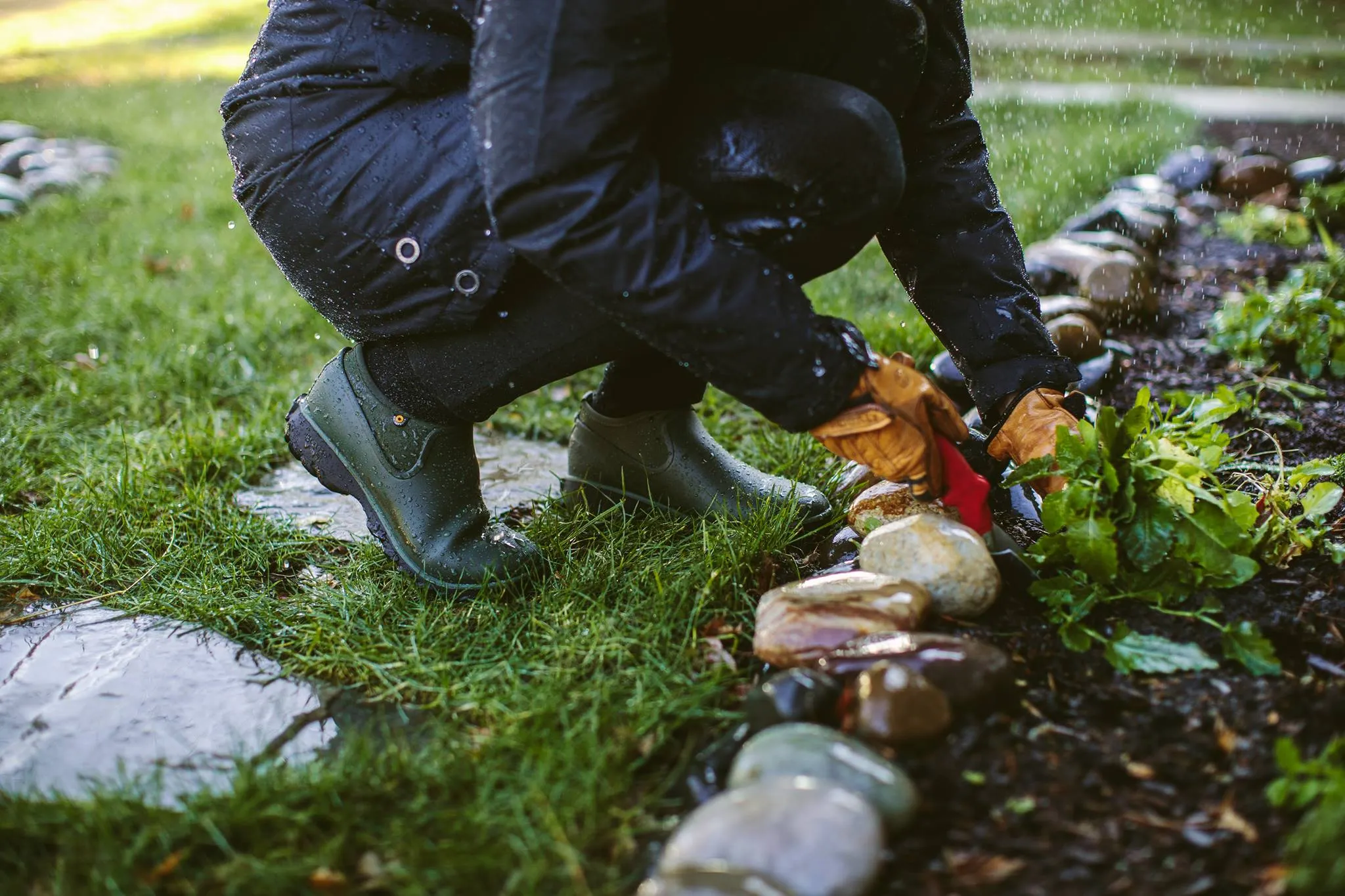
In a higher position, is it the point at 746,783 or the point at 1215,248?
the point at 746,783

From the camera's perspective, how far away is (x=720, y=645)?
1.75 m

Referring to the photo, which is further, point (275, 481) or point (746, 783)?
point (275, 481)

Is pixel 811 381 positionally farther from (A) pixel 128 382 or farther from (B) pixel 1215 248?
(B) pixel 1215 248

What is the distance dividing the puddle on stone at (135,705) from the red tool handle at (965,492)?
3.57ft

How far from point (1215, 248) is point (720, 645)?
10.5 ft

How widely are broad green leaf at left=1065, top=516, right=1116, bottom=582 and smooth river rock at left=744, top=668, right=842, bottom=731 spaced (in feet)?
1.65

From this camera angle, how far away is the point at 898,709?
138cm

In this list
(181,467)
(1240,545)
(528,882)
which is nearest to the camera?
(528,882)

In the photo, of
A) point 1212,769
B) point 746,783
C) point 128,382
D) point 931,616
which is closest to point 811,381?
point 931,616

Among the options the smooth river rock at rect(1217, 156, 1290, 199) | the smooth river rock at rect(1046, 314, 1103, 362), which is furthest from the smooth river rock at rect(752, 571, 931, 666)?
the smooth river rock at rect(1217, 156, 1290, 199)

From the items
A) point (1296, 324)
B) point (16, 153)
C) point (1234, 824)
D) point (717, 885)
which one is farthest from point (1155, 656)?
point (16, 153)

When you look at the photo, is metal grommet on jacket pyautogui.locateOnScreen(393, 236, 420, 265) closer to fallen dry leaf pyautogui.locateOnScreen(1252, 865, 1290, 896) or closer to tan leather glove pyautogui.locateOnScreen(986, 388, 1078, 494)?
tan leather glove pyautogui.locateOnScreen(986, 388, 1078, 494)

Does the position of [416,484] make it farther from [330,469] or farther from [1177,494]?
[1177,494]

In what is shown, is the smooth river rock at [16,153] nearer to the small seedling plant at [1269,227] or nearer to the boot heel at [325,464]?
the boot heel at [325,464]
